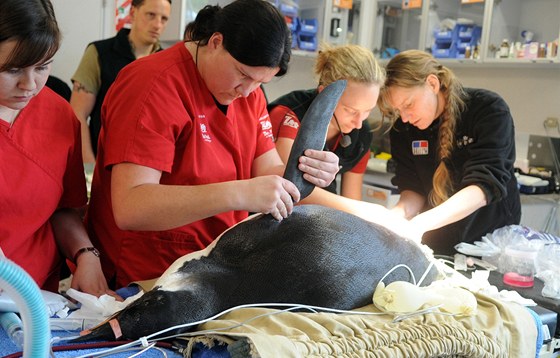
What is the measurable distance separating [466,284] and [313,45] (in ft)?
10.0

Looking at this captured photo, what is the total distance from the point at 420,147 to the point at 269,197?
1.20m

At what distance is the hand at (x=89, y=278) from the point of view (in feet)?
4.13

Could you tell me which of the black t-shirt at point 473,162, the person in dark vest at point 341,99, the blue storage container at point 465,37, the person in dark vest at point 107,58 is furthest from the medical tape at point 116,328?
the blue storage container at point 465,37

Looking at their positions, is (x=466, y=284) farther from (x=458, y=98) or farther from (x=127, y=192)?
(x=458, y=98)

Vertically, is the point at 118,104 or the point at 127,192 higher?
the point at 118,104

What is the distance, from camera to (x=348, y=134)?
2006 mm

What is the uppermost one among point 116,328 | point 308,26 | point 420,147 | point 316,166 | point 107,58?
point 308,26

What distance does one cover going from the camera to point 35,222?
1208mm

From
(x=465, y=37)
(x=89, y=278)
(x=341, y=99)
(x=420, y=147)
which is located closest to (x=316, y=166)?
(x=89, y=278)

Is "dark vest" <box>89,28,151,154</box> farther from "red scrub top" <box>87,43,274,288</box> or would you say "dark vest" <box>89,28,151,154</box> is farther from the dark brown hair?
the dark brown hair

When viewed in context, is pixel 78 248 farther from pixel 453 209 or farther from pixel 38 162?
pixel 453 209

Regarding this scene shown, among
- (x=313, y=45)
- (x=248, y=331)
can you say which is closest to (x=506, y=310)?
(x=248, y=331)

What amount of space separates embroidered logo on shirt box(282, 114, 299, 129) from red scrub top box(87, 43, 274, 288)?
1.15 ft

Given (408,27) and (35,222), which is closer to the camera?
(35,222)
